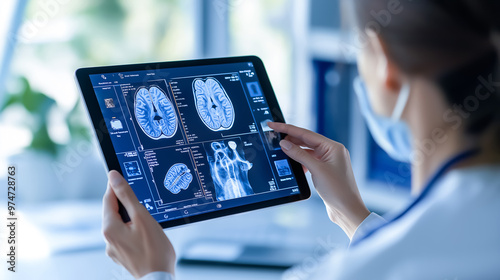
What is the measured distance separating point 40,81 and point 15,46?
211 mm

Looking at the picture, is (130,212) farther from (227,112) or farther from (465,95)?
(465,95)

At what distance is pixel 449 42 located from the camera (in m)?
0.68

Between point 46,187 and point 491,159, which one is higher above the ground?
point 46,187

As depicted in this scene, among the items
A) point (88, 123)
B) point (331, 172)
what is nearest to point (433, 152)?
point (331, 172)

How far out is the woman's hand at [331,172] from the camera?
43.0 inches

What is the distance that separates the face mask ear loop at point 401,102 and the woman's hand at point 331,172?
32 centimetres

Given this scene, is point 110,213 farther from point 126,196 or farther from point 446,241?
point 446,241

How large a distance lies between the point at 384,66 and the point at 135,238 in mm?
461

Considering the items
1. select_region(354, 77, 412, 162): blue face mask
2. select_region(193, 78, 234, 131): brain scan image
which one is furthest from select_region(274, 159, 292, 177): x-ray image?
select_region(354, 77, 412, 162): blue face mask

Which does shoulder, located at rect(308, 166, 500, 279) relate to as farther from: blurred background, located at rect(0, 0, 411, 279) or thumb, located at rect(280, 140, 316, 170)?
→ blurred background, located at rect(0, 0, 411, 279)

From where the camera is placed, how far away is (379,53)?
0.75m

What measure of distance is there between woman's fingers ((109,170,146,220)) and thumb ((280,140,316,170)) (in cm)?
35

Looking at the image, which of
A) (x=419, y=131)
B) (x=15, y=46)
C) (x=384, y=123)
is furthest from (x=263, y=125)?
(x=15, y=46)

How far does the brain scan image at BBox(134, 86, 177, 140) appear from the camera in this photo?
984 mm
